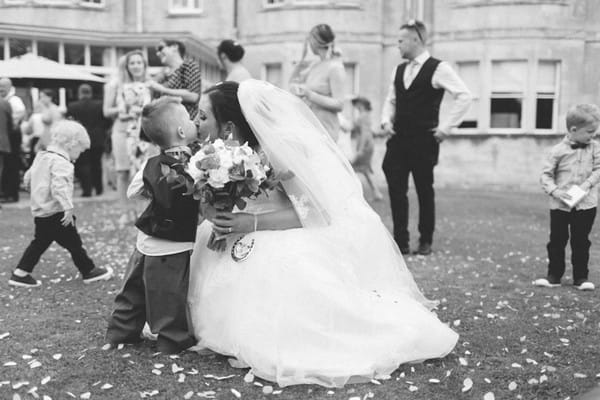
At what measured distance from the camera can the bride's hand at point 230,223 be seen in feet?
14.4

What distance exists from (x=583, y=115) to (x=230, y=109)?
10.9ft

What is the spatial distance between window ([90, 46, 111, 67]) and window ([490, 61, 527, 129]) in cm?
1213

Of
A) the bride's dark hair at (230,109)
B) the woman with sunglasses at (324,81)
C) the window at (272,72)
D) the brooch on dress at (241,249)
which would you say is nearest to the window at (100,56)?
the window at (272,72)

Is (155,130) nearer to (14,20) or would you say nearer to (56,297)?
(56,297)

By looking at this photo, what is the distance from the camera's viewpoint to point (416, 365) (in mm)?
4242

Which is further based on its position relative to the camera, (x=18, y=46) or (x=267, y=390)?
(x=18, y=46)

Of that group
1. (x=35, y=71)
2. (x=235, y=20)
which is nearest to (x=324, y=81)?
(x=35, y=71)

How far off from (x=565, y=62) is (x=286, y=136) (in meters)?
19.7

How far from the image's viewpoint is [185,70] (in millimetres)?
8922

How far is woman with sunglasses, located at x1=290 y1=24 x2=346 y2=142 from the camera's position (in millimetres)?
8086

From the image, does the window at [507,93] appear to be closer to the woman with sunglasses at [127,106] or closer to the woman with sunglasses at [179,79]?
the woman with sunglasses at [127,106]

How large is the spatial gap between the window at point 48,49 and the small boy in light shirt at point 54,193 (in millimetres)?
17388

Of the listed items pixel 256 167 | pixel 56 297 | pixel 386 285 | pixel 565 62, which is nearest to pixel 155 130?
pixel 256 167

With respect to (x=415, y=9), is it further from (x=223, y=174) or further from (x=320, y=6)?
(x=223, y=174)
